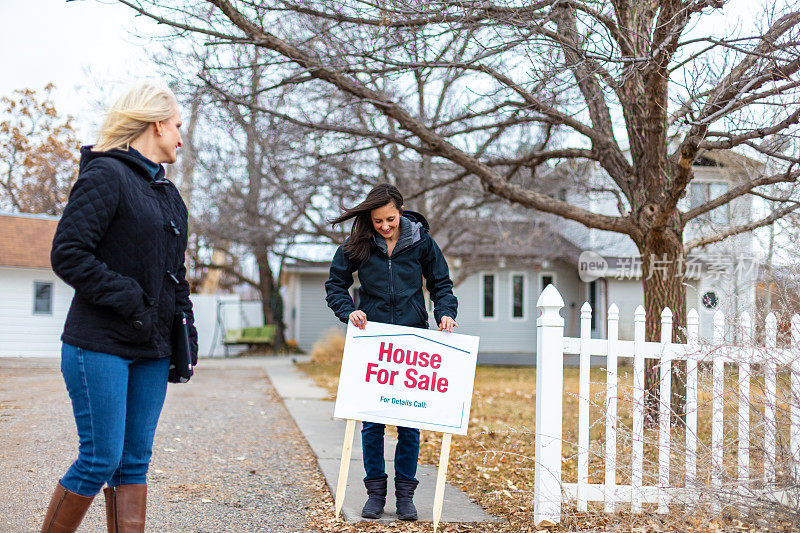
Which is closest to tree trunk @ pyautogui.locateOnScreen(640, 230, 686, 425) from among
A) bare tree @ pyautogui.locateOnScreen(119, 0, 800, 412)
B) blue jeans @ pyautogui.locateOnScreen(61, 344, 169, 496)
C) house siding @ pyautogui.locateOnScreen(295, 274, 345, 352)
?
bare tree @ pyautogui.locateOnScreen(119, 0, 800, 412)

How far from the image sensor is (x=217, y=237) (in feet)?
63.8

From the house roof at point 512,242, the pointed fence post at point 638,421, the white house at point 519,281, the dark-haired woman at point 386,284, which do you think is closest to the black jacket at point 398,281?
the dark-haired woman at point 386,284

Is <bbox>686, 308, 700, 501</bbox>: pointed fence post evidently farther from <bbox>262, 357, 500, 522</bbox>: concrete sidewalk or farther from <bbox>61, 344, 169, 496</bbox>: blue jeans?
<bbox>61, 344, 169, 496</bbox>: blue jeans

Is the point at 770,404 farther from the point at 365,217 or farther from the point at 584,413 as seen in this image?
the point at 365,217

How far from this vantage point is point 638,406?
12.6 feet

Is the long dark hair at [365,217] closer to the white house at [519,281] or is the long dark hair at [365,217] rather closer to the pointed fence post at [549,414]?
the pointed fence post at [549,414]

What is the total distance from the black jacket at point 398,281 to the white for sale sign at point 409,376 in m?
0.12

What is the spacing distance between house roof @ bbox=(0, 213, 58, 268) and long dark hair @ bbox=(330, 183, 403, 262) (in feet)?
56.2

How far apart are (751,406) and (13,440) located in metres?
5.67

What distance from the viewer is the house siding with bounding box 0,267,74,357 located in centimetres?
1888

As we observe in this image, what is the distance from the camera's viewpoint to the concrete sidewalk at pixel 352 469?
13.4ft

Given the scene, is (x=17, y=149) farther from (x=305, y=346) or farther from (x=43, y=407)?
(x=43, y=407)

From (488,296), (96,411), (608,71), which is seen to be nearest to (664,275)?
(608,71)

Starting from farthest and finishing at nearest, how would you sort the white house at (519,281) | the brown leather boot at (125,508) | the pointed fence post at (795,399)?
the white house at (519,281)
the pointed fence post at (795,399)
the brown leather boot at (125,508)
